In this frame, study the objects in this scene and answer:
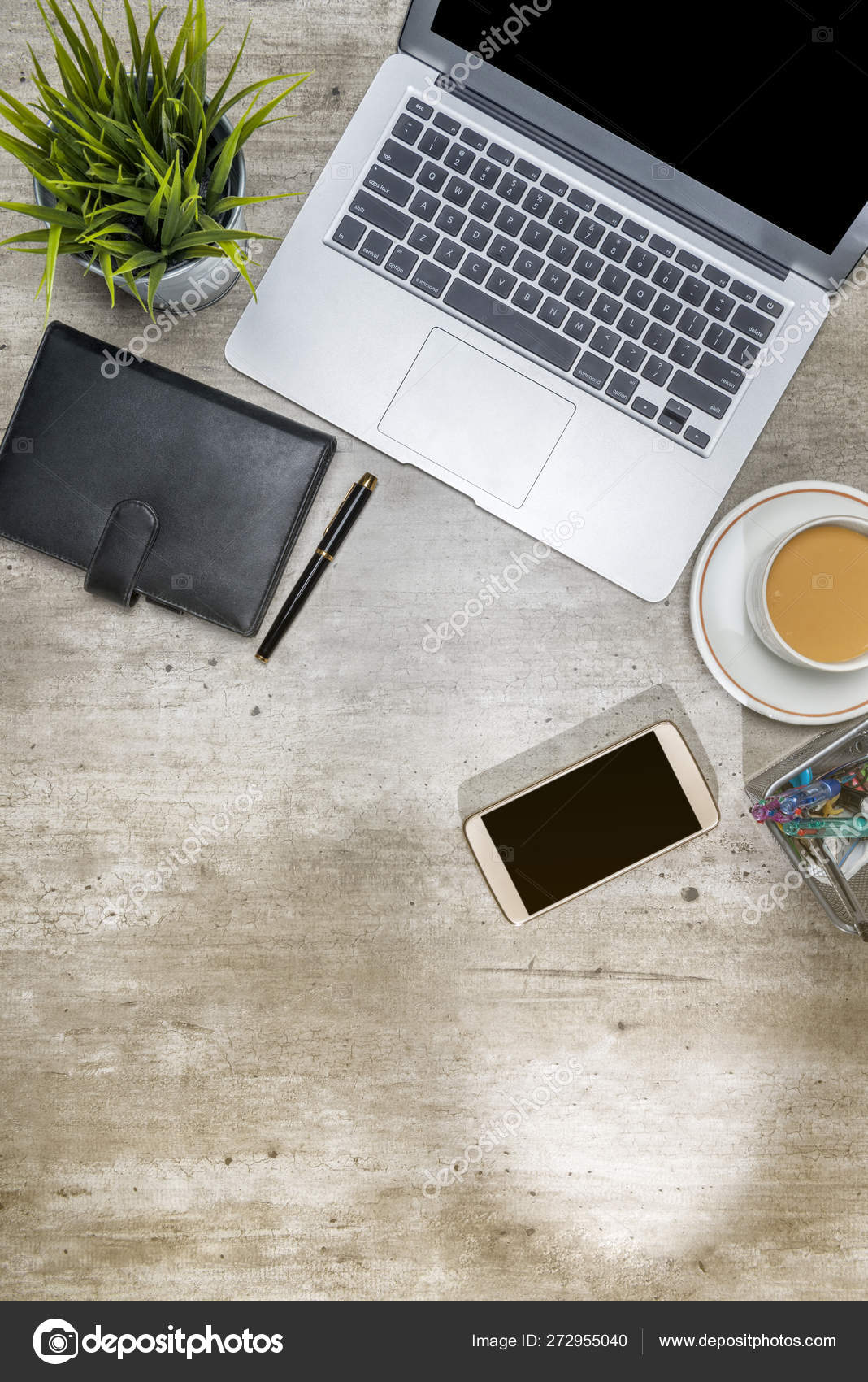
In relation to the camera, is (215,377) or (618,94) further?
(215,377)

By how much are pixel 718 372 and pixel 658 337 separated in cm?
7

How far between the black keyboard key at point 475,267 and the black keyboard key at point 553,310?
7cm

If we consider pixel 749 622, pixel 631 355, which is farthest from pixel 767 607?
pixel 631 355

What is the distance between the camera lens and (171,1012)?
38.7 inches

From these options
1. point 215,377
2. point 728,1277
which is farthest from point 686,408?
point 728,1277

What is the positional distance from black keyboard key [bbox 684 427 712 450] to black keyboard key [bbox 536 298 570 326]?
0.58 feet

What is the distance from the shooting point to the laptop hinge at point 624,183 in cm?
90

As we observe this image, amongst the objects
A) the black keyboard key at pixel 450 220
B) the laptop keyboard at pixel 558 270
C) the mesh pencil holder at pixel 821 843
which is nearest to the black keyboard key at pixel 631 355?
the laptop keyboard at pixel 558 270

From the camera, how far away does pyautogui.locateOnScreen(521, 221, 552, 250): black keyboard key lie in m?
0.91

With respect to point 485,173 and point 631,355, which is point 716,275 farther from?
point 485,173

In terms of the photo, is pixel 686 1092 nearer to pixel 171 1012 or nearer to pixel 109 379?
pixel 171 1012

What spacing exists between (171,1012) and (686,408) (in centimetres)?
86

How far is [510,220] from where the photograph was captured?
2.98 feet

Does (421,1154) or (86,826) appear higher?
(86,826)
